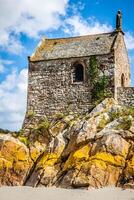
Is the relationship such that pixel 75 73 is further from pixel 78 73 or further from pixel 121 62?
pixel 121 62

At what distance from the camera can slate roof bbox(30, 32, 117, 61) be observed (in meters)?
46.9

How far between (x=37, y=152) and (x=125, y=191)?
12597mm

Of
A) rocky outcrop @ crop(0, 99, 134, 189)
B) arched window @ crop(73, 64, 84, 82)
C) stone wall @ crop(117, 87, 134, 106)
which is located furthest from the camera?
arched window @ crop(73, 64, 84, 82)

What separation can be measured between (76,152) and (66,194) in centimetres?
510

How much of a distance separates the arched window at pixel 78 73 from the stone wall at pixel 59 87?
0.39 meters

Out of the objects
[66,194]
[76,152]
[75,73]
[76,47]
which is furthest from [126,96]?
[66,194]

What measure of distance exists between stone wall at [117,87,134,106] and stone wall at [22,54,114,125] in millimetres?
1033

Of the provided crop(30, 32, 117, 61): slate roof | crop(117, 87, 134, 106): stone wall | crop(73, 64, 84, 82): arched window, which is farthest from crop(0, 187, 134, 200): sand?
crop(30, 32, 117, 61): slate roof

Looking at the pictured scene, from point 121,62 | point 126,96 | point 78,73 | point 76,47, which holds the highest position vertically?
point 76,47

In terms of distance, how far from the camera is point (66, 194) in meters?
32.5

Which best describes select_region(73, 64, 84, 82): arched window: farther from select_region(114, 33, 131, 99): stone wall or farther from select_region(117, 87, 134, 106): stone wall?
select_region(117, 87, 134, 106): stone wall

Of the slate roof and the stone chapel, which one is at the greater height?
the slate roof

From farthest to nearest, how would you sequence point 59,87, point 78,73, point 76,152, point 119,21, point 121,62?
A: point 119,21, point 121,62, point 59,87, point 78,73, point 76,152

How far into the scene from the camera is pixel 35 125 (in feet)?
154
